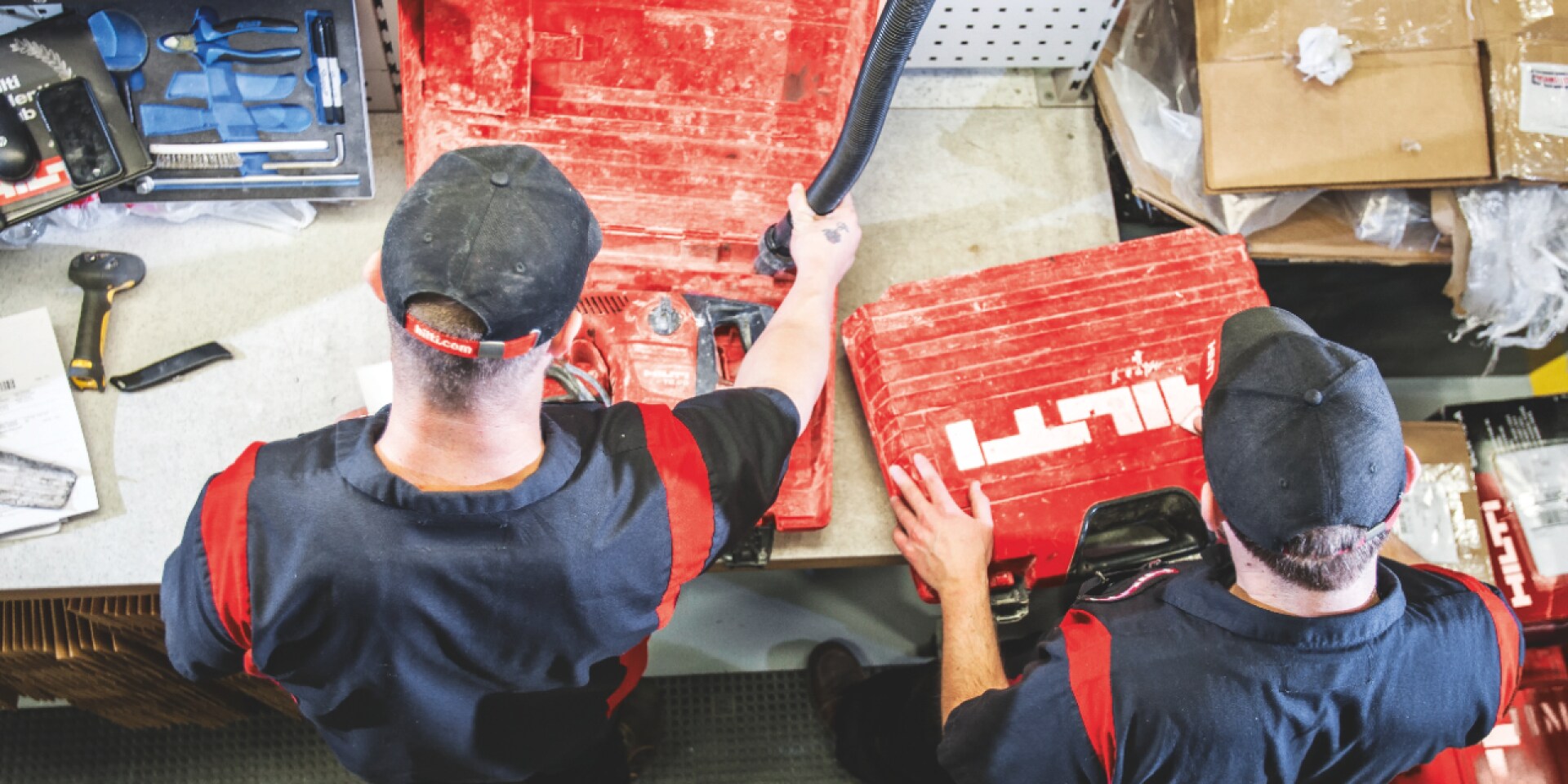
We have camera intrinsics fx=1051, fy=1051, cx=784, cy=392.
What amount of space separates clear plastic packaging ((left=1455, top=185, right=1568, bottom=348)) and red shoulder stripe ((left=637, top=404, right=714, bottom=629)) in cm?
132

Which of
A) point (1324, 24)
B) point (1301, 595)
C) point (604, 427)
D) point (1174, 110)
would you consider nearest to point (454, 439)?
point (604, 427)

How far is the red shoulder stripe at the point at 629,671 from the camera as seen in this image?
1.32m

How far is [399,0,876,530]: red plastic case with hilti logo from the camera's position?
1.35m

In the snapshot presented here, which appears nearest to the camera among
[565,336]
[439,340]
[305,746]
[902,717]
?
[439,340]

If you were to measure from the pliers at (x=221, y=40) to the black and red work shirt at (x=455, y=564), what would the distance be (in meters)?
0.72

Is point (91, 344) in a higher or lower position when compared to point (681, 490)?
lower

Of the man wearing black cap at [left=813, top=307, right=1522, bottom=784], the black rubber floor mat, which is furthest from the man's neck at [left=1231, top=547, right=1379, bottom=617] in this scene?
the black rubber floor mat

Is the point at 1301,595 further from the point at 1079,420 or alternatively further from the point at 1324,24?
the point at 1324,24

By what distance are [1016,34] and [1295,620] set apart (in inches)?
40.3

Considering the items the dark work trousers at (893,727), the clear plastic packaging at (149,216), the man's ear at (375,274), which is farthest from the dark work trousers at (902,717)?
the clear plastic packaging at (149,216)

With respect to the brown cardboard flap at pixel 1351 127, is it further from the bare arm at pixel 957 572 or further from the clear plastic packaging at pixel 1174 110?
the bare arm at pixel 957 572

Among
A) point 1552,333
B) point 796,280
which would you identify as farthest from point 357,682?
point 1552,333

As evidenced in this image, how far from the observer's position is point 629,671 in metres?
1.36

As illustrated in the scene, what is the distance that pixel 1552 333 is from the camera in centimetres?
174
